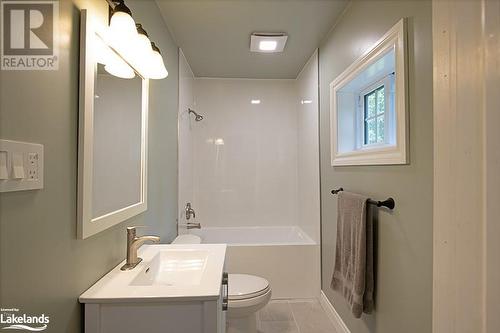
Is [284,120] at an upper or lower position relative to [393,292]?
upper

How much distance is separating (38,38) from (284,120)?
2941 millimetres

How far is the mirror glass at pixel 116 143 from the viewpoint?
1062 millimetres

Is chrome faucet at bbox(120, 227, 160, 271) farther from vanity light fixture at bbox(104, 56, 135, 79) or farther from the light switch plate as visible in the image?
vanity light fixture at bbox(104, 56, 135, 79)

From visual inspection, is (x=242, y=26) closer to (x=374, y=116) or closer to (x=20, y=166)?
(x=374, y=116)

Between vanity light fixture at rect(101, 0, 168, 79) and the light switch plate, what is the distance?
593mm

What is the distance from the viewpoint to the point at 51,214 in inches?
31.2

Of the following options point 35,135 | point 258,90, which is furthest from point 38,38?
point 258,90

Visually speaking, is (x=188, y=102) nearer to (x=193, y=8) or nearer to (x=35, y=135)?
(x=193, y=8)

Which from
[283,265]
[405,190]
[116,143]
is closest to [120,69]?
[116,143]

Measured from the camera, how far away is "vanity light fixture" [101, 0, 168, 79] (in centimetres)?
111

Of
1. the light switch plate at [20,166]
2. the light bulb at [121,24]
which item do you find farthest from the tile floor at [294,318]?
the light bulb at [121,24]

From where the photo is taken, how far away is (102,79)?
110cm

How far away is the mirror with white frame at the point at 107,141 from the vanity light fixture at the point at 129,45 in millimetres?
32

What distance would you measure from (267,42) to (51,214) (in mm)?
2186
